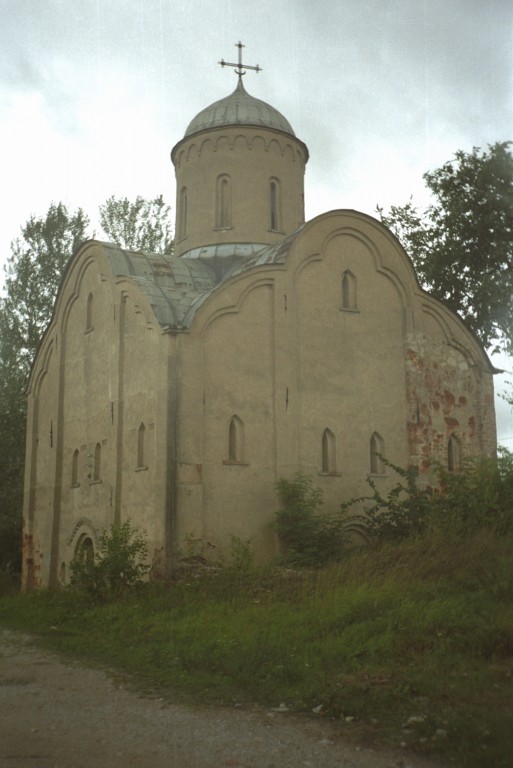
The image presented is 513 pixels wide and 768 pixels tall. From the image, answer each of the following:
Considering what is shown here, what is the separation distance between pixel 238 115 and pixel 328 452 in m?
9.27

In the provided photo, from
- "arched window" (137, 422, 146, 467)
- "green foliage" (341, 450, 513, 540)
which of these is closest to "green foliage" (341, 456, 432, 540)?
"green foliage" (341, 450, 513, 540)

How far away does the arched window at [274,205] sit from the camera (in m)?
20.1

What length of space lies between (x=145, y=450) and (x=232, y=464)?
1675 millimetres

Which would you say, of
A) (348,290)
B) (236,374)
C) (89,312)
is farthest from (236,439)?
(89,312)

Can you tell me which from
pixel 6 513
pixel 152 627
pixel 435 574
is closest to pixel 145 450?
pixel 152 627

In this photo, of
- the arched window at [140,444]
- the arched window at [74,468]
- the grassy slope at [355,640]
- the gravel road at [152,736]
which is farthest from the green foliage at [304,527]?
the gravel road at [152,736]

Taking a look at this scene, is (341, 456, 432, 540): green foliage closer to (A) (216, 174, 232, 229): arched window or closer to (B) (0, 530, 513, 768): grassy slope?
(B) (0, 530, 513, 768): grassy slope

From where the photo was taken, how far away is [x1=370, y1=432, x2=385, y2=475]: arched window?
16.8 m

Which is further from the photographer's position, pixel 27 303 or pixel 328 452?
pixel 27 303

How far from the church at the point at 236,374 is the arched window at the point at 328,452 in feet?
0.14

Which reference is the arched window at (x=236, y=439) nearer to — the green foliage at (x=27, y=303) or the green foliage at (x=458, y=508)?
the green foliage at (x=458, y=508)

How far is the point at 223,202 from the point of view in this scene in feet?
66.2

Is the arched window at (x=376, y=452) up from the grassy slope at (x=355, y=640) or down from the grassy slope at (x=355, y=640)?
up

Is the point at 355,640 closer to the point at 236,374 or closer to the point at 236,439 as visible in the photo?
the point at 236,439
